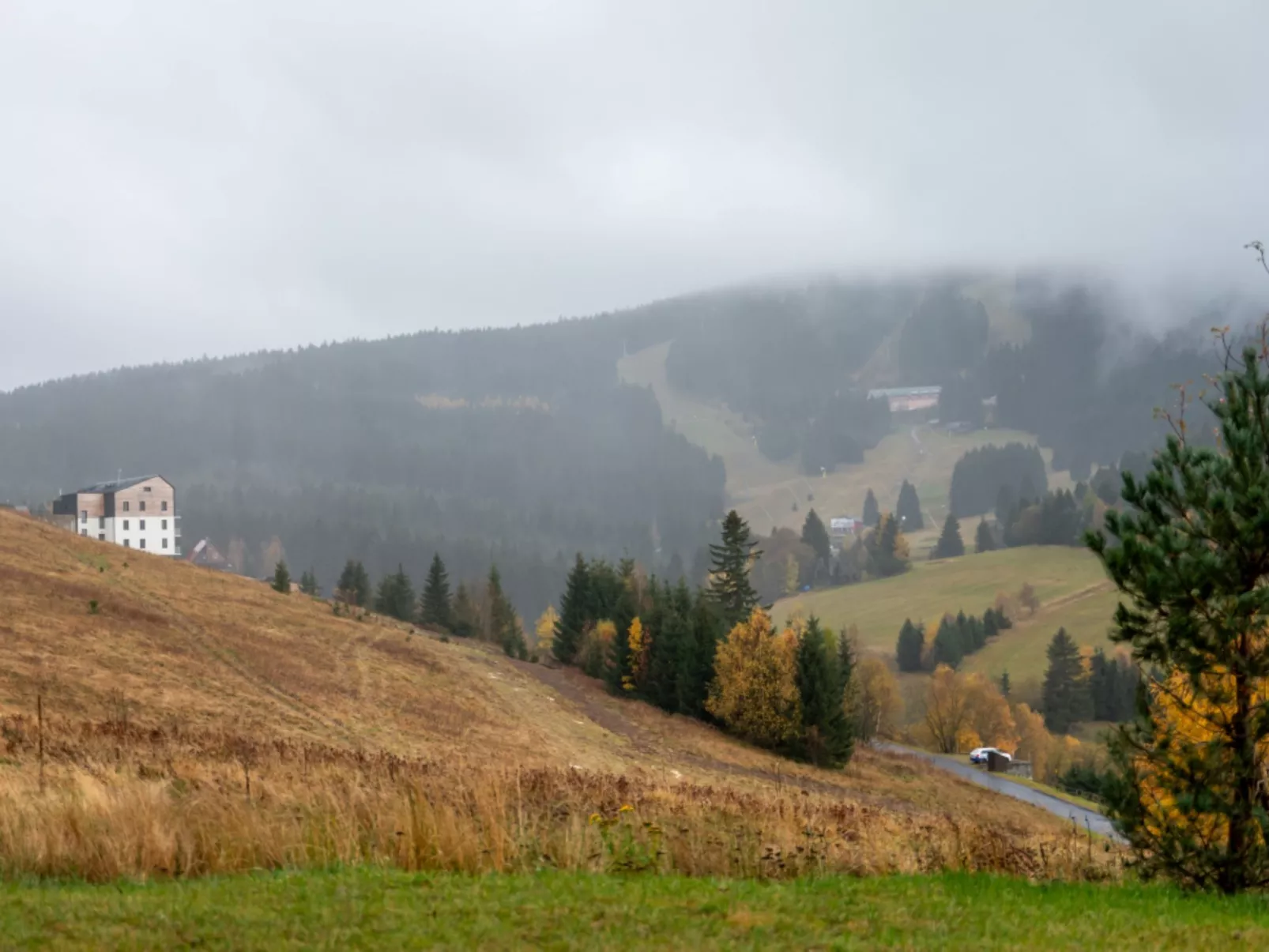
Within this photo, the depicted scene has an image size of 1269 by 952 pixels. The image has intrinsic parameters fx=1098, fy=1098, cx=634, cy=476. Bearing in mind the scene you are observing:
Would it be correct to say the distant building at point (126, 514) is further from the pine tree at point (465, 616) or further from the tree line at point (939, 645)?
the tree line at point (939, 645)

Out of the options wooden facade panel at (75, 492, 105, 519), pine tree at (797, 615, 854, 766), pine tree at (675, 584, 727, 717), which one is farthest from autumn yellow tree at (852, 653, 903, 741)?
wooden facade panel at (75, 492, 105, 519)

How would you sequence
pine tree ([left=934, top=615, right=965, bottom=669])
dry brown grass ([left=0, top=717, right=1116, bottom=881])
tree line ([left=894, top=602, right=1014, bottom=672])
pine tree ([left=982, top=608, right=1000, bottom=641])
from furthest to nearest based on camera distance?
pine tree ([left=982, top=608, right=1000, bottom=641]) < tree line ([left=894, top=602, right=1014, bottom=672]) < pine tree ([left=934, top=615, right=965, bottom=669]) < dry brown grass ([left=0, top=717, right=1116, bottom=881])

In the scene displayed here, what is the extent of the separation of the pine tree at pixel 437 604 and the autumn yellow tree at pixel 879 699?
3655 centimetres

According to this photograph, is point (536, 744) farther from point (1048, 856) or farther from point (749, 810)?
point (1048, 856)

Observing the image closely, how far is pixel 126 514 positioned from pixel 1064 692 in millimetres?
111247

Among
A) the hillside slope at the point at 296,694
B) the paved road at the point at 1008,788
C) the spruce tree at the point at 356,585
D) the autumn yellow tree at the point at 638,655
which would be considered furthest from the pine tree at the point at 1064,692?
the spruce tree at the point at 356,585

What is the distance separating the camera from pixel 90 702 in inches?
1084

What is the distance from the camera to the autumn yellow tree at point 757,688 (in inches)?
2512

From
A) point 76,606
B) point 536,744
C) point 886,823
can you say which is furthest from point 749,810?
point 76,606

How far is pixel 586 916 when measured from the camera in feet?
25.0

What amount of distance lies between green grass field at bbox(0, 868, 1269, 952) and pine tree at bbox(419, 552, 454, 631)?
89.7m

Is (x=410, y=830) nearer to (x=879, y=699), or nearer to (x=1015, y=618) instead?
(x=879, y=699)

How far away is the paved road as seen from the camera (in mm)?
57728

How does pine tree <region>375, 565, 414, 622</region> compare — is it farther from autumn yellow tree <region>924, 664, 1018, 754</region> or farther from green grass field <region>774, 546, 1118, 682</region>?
green grass field <region>774, 546, 1118, 682</region>
